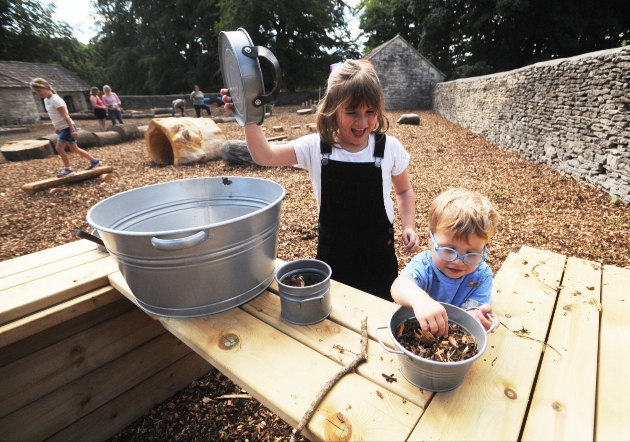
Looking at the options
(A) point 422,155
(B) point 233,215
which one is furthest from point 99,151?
(B) point 233,215

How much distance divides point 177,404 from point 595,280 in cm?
264

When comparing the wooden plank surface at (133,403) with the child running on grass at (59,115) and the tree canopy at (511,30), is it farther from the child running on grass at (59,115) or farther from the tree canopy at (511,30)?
the tree canopy at (511,30)

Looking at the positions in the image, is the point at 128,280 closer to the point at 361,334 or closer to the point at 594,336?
the point at 361,334

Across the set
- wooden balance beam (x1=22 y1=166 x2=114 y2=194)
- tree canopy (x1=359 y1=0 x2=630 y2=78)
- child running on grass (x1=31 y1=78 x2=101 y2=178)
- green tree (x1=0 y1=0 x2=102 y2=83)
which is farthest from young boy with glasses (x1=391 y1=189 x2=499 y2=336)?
green tree (x1=0 y1=0 x2=102 y2=83)

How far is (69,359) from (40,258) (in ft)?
2.12

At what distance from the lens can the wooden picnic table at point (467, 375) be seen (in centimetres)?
87

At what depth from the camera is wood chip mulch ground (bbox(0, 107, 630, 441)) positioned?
6.93 feet

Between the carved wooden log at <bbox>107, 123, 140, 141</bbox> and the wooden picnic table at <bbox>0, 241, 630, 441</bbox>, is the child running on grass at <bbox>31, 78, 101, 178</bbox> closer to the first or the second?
the carved wooden log at <bbox>107, 123, 140, 141</bbox>

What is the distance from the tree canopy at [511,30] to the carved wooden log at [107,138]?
1833cm

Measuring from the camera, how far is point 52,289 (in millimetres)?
1606

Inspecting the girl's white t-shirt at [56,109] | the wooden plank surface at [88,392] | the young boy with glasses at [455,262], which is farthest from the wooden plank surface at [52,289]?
the girl's white t-shirt at [56,109]

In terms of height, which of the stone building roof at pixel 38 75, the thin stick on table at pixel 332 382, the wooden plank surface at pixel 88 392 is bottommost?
the wooden plank surface at pixel 88 392

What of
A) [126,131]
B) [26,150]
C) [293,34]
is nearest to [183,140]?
[26,150]

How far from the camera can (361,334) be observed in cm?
122
